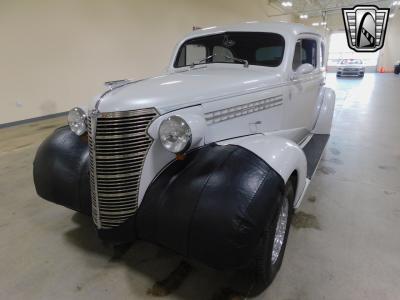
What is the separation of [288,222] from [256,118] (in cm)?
80

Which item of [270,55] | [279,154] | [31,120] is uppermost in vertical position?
[270,55]

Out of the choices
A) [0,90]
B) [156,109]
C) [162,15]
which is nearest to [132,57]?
[162,15]

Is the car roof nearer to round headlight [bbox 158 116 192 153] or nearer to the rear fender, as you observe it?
the rear fender

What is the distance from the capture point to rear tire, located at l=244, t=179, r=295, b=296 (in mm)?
1555

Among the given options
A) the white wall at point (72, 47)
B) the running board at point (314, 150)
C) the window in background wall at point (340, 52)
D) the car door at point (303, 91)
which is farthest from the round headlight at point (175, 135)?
the window in background wall at point (340, 52)

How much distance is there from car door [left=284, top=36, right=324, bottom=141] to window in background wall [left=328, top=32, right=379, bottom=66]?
69.5 feet

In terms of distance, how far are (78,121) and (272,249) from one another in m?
1.48

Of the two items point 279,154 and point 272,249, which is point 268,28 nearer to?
point 279,154

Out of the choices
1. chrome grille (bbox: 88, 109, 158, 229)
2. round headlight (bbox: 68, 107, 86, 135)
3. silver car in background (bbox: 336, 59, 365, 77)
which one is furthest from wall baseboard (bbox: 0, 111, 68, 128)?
silver car in background (bbox: 336, 59, 365, 77)

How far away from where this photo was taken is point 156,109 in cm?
157

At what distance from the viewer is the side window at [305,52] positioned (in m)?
2.70

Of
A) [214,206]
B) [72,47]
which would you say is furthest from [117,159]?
[72,47]

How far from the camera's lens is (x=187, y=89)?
5.86ft

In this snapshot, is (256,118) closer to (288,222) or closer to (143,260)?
(288,222)
